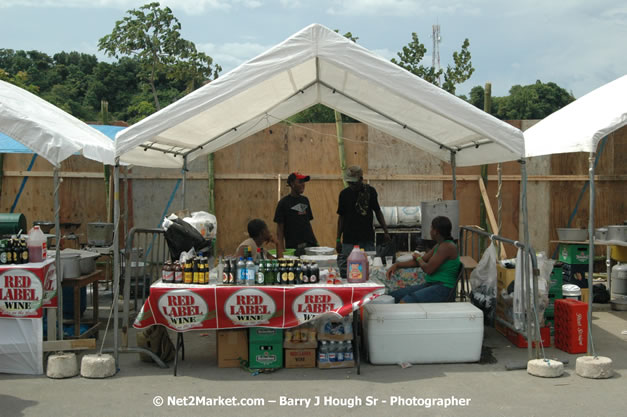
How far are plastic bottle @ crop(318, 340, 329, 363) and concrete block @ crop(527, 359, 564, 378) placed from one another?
6.28 ft

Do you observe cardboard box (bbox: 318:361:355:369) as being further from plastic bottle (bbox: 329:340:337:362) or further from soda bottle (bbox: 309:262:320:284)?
soda bottle (bbox: 309:262:320:284)

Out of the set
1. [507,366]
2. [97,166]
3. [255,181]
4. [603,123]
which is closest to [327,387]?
[507,366]

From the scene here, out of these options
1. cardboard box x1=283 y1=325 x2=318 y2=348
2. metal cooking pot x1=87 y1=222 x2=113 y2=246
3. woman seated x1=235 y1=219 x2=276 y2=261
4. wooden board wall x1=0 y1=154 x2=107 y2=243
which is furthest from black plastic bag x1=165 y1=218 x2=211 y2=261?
wooden board wall x1=0 y1=154 x2=107 y2=243

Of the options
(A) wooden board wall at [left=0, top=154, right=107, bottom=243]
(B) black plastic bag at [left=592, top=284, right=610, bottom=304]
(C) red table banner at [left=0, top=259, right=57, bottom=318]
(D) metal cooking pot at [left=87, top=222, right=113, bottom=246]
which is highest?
(A) wooden board wall at [left=0, top=154, right=107, bottom=243]

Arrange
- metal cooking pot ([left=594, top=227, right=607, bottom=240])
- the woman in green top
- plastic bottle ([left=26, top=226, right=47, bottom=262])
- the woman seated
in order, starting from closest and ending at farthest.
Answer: plastic bottle ([left=26, top=226, right=47, bottom=262]) → the woman seated → the woman in green top → metal cooking pot ([left=594, top=227, right=607, bottom=240])

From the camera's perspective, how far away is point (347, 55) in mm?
5559

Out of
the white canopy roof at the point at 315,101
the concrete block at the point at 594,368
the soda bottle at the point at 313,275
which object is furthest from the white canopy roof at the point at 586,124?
the soda bottle at the point at 313,275

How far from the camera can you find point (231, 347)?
19.6 feet

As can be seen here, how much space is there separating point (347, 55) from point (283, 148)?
17.7 ft

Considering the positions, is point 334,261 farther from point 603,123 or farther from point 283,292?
point 603,123

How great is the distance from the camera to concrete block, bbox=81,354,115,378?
558cm

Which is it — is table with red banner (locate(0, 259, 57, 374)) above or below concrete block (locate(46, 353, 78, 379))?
above

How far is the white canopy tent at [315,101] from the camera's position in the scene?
555cm

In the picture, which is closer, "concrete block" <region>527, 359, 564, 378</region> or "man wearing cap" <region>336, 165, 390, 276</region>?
"concrete block" <region>527, 359, 564, 378</region>
